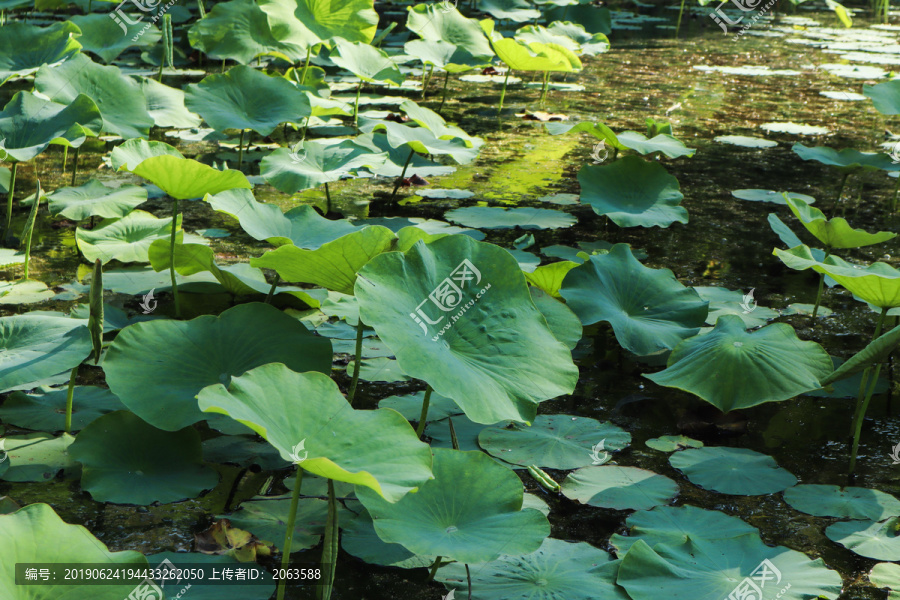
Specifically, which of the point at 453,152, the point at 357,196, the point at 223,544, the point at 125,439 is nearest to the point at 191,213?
the point at 357,196

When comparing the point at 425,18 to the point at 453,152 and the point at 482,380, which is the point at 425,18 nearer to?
the point at 453,152

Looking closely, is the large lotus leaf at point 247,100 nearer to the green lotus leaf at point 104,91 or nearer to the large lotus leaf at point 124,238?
the green lotus leaf at point 104,91

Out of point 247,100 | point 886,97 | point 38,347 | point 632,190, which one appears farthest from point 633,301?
point 886,97

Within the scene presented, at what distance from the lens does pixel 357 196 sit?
309cm

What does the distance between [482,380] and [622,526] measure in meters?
0.37

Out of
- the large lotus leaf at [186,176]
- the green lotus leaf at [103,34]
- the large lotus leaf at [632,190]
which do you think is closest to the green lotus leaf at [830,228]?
the large lotus leaf at [632,190]

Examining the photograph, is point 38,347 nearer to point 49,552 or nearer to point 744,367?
point 49,552

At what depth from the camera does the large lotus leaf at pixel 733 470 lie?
149cm

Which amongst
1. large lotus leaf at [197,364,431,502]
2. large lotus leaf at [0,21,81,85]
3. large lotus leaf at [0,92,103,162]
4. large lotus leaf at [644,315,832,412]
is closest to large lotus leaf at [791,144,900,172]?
large lotus leaf at [644,315,832,412]

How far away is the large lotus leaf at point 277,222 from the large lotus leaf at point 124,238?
0.48m

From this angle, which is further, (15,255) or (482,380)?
(15,255)

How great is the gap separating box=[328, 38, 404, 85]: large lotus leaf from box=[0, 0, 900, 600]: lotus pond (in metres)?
0.51

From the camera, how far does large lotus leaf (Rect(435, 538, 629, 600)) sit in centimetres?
114

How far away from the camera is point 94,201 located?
92.0 inches
